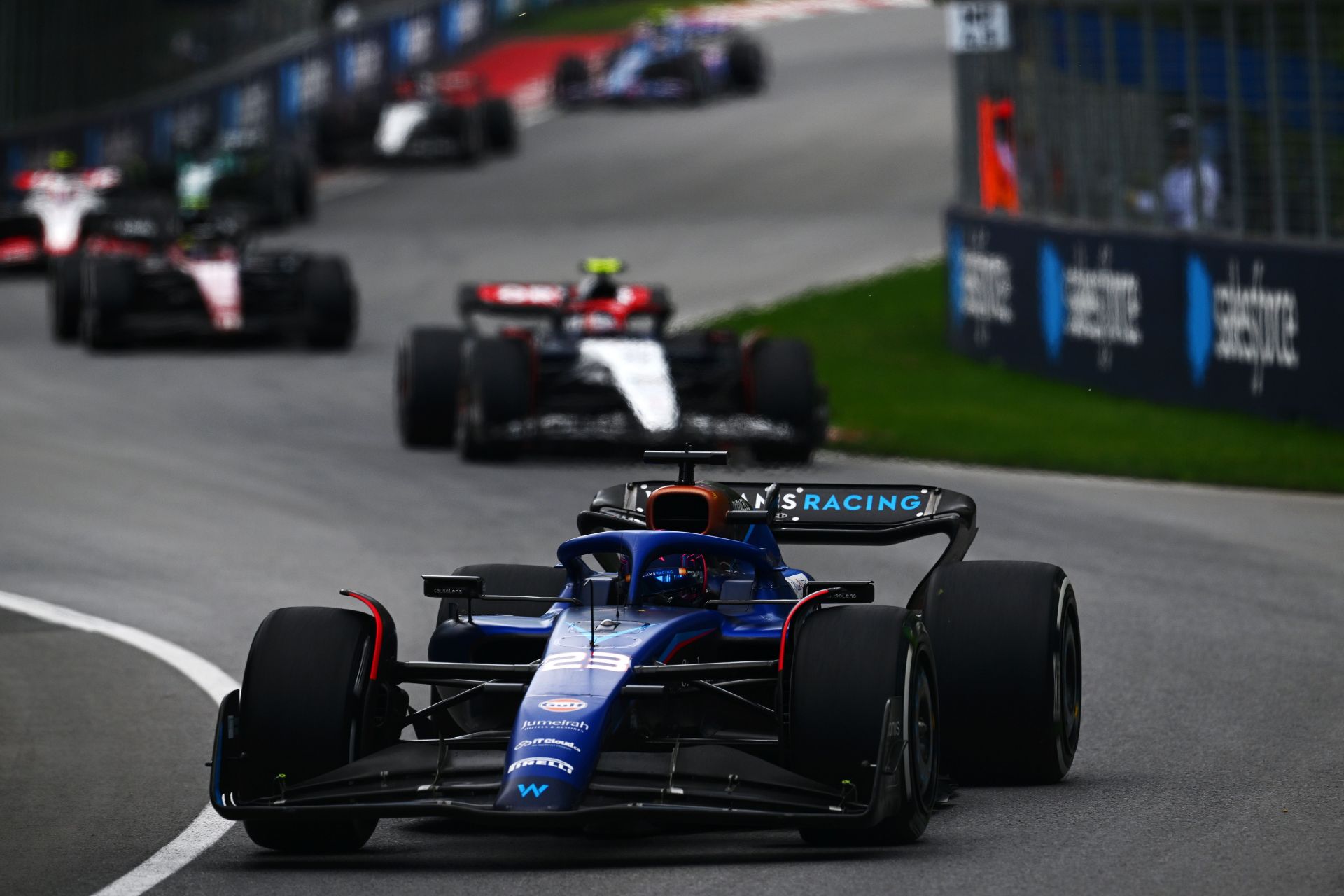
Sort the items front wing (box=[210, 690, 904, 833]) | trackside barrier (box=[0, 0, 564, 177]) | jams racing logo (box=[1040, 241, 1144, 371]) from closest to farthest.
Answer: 1. front wing (box=[210, 690, 904, 833])
2. jams racing logo (box=[1040, 241, 1144, 371])
3. trackside barrier (box=[0, 0, 564, 177])

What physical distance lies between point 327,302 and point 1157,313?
326 inches

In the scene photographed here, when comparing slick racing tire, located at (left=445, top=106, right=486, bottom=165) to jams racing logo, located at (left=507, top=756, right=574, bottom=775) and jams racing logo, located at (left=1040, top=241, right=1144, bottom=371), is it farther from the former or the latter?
jams racing logo, located at (left=507, top=756, right=574, bottom=775)

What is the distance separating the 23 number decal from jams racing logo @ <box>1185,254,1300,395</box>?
38.5 feet

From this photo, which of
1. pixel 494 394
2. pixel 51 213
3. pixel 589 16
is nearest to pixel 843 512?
pixel 494 394

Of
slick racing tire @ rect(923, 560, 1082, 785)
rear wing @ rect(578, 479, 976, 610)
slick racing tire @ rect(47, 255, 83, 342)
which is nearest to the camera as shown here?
slick racing tire @ rect(923, 560, 1082, 785)

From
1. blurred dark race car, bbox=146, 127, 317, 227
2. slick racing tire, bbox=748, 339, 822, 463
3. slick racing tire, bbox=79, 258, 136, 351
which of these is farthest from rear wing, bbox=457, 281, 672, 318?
blurred dark race car, bbox=146, 127, 317, 227

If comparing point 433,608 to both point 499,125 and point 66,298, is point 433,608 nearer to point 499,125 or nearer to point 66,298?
point 66,298

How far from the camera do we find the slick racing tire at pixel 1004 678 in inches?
311

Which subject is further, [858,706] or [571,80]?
[571,80]

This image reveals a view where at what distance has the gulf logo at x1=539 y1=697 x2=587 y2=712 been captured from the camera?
6.90 metres

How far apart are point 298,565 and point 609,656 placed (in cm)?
628

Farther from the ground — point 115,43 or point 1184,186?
point 115,43

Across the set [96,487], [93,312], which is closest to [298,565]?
[96,487]

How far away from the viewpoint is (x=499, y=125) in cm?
4034
